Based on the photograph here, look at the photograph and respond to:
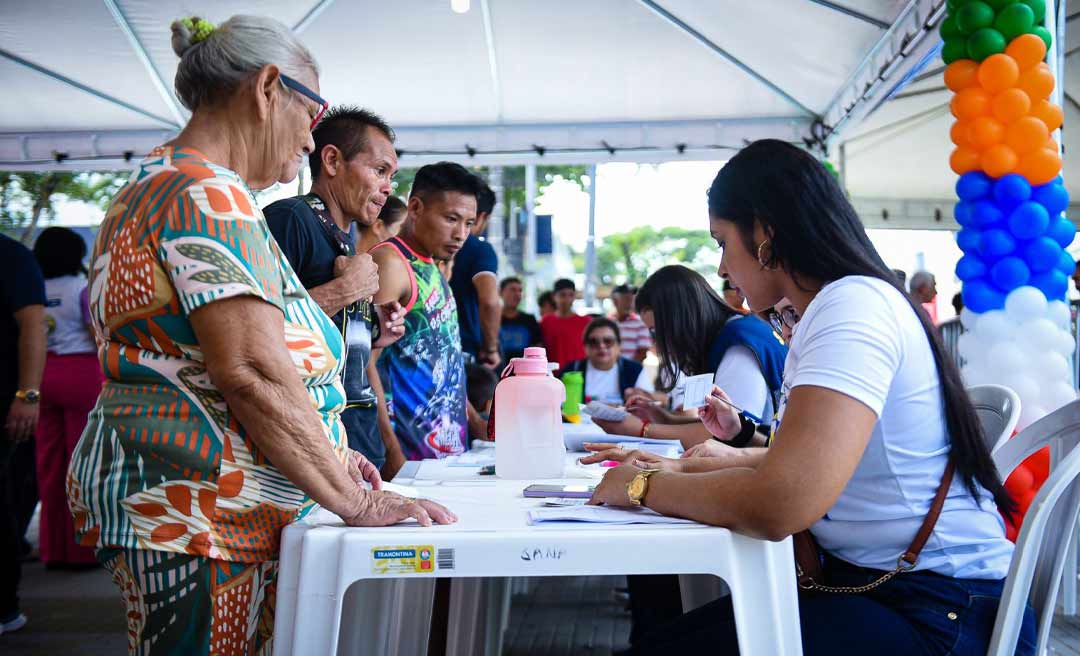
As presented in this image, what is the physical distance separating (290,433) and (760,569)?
62 centimetres

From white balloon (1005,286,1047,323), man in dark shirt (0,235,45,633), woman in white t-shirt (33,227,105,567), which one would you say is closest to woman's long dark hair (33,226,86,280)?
woman in white t-shirt (33,227,105,567)

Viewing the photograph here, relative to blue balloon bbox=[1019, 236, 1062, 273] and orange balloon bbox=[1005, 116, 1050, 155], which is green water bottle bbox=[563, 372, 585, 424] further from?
orange balloon bbox=[1005, 116, 1050, 155]

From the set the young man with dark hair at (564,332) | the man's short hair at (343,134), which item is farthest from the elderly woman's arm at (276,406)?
the young man with dark hair at (564,332)

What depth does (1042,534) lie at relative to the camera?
1304 mm

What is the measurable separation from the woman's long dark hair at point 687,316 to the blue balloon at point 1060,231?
213 centimetres

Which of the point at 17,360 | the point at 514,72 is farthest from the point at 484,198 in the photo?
the point at 514,72

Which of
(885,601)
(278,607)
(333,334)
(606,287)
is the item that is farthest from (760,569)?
(606,287)

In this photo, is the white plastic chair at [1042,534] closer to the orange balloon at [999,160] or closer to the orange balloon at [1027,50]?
the orange balloon at [999,160]

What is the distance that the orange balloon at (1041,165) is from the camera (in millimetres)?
4094

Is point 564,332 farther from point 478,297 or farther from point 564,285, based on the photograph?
point 478,297

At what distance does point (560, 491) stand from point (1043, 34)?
12.3 feet

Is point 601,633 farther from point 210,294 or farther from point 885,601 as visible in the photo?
point 210,294

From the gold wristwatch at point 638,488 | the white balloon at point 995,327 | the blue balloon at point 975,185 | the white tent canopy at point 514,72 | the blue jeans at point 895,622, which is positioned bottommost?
the blue jeans at point 895,622

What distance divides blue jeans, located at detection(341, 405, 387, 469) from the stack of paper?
3.34ft
